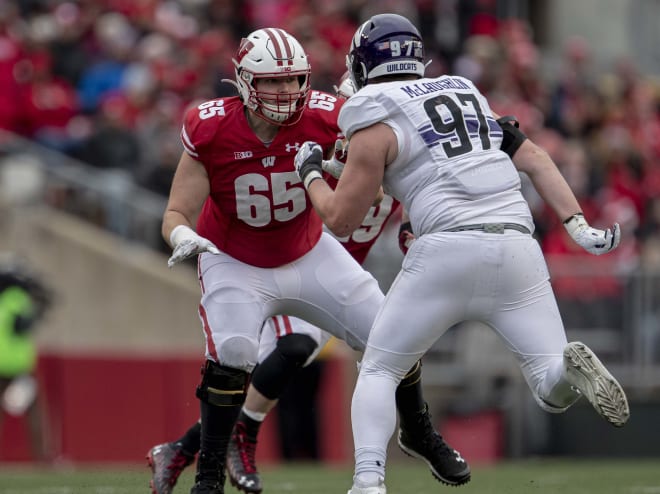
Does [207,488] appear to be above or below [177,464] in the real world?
above

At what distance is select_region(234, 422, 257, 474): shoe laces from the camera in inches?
297

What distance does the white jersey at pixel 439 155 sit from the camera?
6.12 meters

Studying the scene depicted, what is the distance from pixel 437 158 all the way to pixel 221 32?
9.16 m

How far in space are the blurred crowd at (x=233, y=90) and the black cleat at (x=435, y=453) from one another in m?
5.73

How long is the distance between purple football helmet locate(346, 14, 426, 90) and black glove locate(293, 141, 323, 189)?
14.7 inches

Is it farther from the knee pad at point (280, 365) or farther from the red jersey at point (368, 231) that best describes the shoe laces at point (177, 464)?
the red jersey at point (368, 231)

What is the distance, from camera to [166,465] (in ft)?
24.0

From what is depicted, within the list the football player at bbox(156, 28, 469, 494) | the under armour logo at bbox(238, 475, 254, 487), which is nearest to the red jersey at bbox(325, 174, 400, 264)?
the football player at bbox(156, 28, 469, 494)

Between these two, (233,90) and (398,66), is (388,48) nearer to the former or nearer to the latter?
(398,66)

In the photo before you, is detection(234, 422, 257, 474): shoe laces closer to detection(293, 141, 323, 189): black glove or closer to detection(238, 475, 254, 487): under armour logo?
detection(238, 475, 254, 487): under armour logo

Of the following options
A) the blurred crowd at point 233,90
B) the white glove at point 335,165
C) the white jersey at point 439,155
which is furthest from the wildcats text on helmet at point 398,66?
the blurred crowd at point 233,90

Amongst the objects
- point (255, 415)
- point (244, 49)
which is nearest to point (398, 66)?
point (244, 49)

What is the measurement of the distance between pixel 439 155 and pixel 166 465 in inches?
88.5

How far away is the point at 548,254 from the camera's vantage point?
13.0 metres
